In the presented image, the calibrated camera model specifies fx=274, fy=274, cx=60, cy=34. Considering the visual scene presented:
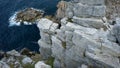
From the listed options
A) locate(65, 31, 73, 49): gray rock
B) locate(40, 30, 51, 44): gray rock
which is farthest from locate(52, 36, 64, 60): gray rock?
locate(40, 30, 51, 44): gray rock

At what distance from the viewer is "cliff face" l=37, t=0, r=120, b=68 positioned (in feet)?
121

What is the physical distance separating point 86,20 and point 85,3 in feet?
11.1

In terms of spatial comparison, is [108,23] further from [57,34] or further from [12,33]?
[12,33]

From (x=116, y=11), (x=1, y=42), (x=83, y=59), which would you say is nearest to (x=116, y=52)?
(x=83, y=59)

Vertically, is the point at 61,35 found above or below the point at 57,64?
above

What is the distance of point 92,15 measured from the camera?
4466 cm

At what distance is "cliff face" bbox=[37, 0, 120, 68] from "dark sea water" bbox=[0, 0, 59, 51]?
20.0 m

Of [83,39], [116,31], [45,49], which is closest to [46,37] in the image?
[45,49]

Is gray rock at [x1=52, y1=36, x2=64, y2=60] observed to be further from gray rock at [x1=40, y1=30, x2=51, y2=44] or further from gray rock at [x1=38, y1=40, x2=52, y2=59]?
A: gray rock at [x1=38, y1=40, x2=52, y2=59]

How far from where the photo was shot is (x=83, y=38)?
39969 mm

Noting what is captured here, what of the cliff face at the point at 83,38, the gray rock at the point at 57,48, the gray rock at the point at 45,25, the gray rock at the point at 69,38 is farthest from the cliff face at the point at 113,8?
the gray rock at the point at 69,38

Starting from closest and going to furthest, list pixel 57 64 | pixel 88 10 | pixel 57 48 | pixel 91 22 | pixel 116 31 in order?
→ pixel 116 31 → pixel 91 22 → pixel 88 10 → pixel 57 48 → pixel 57 64

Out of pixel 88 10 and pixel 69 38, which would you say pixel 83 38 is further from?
pixel 88 10

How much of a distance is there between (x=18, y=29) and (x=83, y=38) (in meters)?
40.2
